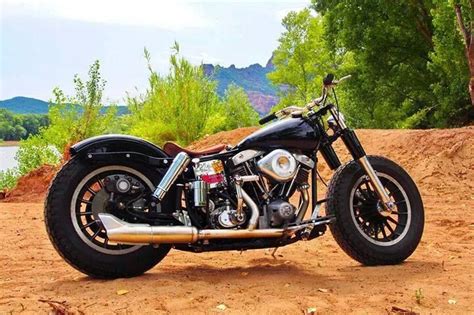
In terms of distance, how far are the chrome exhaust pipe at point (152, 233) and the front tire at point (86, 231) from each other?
0.19m

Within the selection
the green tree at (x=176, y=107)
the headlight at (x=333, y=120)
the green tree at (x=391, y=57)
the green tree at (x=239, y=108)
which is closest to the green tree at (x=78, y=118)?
the green tree at (x=176, y=107)

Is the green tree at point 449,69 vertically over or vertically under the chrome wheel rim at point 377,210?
over

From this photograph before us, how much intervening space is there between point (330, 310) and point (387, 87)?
→ 58.4 ft

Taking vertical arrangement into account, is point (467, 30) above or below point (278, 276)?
above

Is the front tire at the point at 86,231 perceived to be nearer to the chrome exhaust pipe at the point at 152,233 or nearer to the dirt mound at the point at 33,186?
the chrome exhaust pipe at the point at 152,233

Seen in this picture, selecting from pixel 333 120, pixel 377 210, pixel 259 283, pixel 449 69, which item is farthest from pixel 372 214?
pixel 449 69

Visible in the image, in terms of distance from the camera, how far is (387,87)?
67.5ft

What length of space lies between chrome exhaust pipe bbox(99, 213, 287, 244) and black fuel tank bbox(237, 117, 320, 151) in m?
0.71

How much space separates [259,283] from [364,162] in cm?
143

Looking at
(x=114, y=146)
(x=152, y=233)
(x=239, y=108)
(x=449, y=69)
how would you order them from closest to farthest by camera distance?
1. (x=152, y=233)
2. (x=114, y=146)
3. (x=449, y=69)
4. (x=239, y=108)

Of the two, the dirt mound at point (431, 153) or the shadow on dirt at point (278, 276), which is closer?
the shadow on dirt at point (278, 276)

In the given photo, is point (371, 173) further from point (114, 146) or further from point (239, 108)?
point (239, 108)

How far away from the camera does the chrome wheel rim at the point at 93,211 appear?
433 centimetres

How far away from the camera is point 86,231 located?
436 cm
